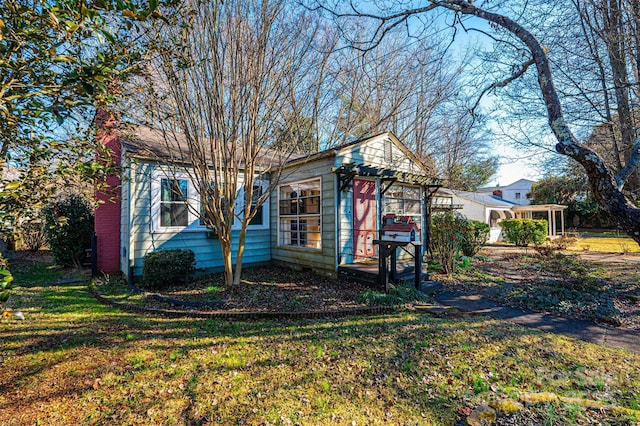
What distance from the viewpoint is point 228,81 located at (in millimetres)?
5488

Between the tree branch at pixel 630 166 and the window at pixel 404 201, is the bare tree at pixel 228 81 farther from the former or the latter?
the tree branch at pixel 630 166

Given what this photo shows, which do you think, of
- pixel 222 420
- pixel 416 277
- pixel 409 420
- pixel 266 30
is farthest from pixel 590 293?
pixel 266 30

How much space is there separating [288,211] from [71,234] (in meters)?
6.45

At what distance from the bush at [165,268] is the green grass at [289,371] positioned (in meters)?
1.72

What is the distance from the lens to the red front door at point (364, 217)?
741 centimetres

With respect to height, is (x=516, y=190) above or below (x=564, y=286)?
above

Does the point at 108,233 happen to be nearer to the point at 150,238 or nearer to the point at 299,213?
the point at 150,238

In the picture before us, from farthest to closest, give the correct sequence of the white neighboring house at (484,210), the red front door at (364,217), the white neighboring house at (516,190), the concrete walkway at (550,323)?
1. the white neighboring house at (516,190)
2. the white neighboring house at (484,210)
3. the red front door at (364,217)
4. the concrete walkway at (550,323)

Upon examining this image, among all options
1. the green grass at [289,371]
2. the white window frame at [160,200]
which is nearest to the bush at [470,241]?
the green grass at [289,371]

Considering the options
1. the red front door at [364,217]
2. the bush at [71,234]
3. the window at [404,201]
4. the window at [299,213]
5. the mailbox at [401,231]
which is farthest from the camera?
the window at [404,201]

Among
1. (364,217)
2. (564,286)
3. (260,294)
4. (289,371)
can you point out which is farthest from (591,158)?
(260,294)

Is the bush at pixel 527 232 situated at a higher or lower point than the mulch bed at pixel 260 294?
higher

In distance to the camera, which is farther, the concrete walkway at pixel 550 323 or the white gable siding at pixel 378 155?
the white gable siding at pixel 378 155

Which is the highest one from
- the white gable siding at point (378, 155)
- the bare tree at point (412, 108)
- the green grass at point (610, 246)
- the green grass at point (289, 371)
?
the bare tree at point (412, 108)
